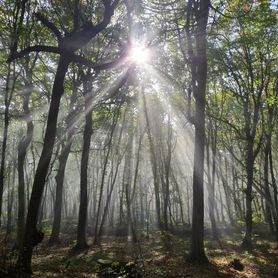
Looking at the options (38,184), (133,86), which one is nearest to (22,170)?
(133,86)

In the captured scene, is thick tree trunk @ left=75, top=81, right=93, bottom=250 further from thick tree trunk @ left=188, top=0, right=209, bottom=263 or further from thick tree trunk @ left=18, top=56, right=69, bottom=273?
thick tree trunk @ left=18, top=56, right=69, bottom=273

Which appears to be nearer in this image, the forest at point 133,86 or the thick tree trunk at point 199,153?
the forest at point 133,86

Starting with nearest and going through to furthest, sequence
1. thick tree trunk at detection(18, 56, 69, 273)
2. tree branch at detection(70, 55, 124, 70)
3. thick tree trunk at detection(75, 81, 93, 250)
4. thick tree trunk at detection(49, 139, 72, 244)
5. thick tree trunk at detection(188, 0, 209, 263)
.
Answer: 1. thick tree trunk at detection(18, 56, 69, 273)
2. tree branch at detection(70, 55, 124, 70)
3. thick tree trunk at detection(188, 0, 209, 263)
4. thick tree trunk at detection(75, 81, 93, 250)
5. thick tree trunk at detection(49, 139, 72, 244)

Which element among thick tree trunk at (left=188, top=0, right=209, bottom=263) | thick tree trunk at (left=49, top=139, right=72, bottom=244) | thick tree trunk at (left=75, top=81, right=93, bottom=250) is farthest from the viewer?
thick tree trunk at (left=49, top=139, right=72, bottom=244)

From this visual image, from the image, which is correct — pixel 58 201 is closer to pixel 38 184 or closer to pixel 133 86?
pixel 133 86

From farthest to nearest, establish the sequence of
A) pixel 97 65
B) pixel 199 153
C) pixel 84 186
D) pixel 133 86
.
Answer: pixel 84 186, pixel 133 86, pixel 199 153, pixel 97 65

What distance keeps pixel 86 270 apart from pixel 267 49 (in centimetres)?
1460

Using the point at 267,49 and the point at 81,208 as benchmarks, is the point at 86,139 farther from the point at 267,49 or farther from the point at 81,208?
the point at 267,49

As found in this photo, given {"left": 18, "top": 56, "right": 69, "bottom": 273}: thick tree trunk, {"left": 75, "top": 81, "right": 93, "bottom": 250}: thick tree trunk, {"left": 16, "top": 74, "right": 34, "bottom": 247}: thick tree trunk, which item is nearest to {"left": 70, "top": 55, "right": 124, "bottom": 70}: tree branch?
{"left": 18, "top": 56, "right": 69, "bottom": 273}: thick tree trunk

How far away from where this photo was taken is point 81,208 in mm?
16312

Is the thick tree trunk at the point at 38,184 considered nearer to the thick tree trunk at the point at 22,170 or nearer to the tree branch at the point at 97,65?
the tree branch at the point at 97,65

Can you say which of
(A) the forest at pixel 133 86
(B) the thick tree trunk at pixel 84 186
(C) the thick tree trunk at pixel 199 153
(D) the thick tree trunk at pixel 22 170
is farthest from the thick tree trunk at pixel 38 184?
(D) the thick tree trunk at pixel 22 170

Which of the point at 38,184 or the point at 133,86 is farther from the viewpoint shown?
the point at 133,86

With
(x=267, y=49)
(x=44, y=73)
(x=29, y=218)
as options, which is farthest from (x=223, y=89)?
(x=29, y=218)
